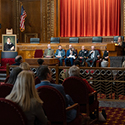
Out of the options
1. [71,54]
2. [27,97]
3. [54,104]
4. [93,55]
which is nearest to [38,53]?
[71,54]

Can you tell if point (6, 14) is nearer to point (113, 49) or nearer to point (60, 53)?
point (60, 53)

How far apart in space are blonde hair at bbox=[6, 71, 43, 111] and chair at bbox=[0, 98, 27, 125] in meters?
0.06

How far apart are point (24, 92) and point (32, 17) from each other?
12.4 meters

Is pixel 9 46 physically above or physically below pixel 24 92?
above

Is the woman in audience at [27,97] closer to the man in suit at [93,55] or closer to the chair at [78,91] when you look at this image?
the chair at [78,91]

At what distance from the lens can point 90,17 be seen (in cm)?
1305

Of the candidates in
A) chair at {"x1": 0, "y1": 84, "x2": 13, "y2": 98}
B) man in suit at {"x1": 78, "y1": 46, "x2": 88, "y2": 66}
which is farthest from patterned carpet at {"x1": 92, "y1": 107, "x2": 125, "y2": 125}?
man in suit at {"x1": 78, "y1": 46, "x2": 88, "y2": 66}

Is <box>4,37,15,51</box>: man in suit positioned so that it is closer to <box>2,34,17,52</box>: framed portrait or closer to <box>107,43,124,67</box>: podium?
<box>2,34,17,52</box>: framed portrait

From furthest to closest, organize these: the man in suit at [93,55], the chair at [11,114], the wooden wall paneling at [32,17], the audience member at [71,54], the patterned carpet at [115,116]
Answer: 1. the wooden wall paneling at [32,17]
2. the audience member at [71,54]
3. the man in suit at [93,55]
4. the patterned carpet at [115,116]
5. the chair at [11,114]

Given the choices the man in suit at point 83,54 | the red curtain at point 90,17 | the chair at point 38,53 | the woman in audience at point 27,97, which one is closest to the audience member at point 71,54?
the man in suit at point 83,54

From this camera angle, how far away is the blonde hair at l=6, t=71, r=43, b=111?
1.72 meters

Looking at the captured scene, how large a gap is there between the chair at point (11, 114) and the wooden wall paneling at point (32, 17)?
12174 millimetres

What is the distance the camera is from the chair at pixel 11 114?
1.67 metres

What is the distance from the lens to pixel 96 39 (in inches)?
437
